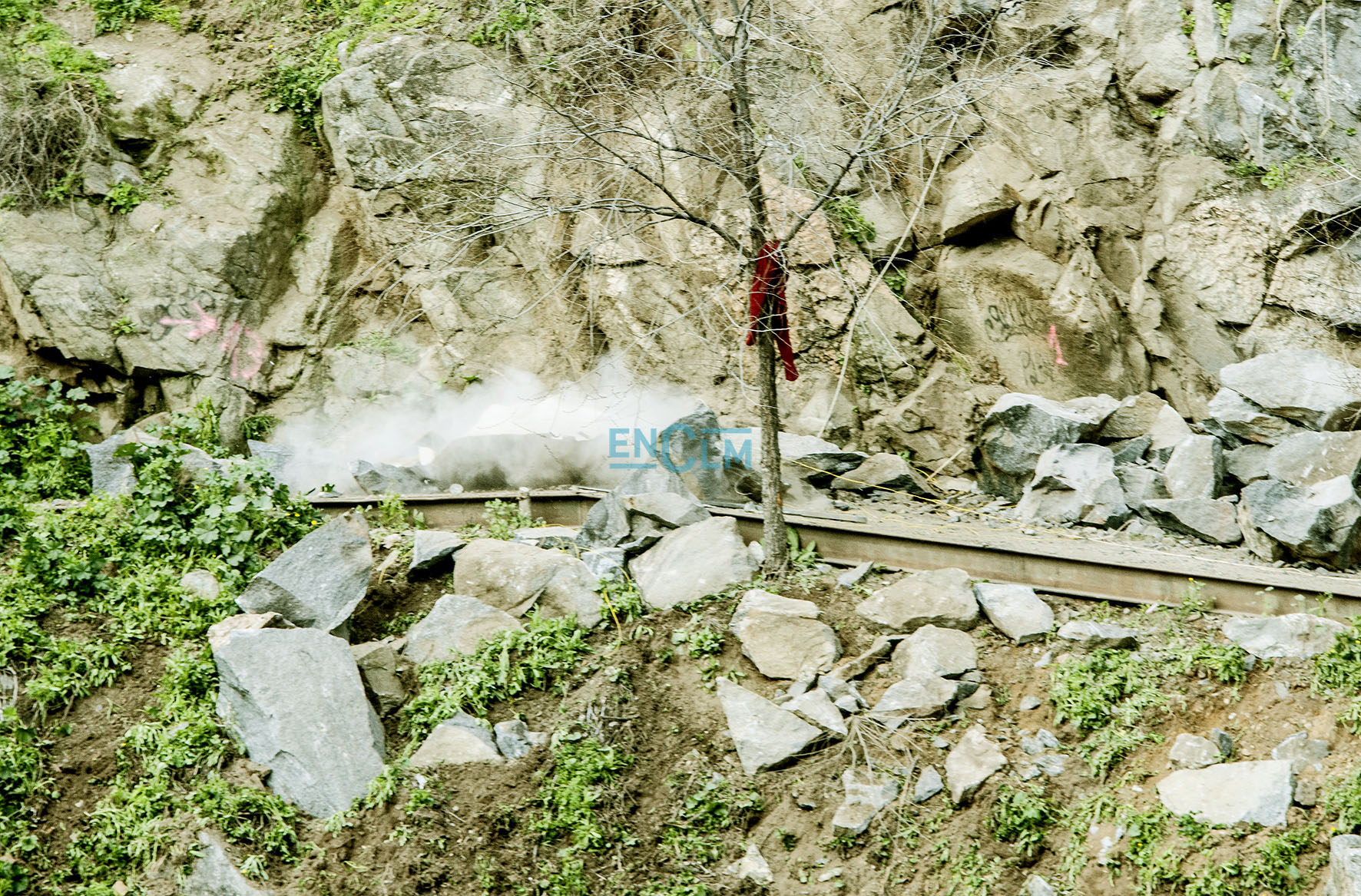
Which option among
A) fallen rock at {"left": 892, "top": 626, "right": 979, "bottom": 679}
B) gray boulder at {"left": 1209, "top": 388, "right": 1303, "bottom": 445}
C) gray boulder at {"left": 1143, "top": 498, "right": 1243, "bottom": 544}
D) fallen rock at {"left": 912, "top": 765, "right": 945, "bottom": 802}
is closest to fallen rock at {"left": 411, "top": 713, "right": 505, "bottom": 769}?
fallen rock at {"left": 912, "top": 765, "right": 945, "bottom": 802}

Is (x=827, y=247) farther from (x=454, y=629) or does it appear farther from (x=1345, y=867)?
(x=1345, y=867)

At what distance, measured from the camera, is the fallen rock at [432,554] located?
793cm

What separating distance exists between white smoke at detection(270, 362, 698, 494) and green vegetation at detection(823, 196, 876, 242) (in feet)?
8.15

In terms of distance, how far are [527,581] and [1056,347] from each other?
6.50 meters

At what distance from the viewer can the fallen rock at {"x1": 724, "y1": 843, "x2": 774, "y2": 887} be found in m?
5.92

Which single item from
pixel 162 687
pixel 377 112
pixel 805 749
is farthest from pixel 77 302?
pixel 805 749

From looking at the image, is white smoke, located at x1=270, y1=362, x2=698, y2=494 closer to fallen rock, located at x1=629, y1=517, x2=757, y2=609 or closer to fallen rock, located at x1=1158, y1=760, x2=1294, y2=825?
fallen rock, located at x1=629, y1=517, x2=757, y2=609

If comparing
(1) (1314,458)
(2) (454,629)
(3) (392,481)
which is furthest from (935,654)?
(3) (392,481)

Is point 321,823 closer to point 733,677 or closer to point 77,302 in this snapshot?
point 733,677

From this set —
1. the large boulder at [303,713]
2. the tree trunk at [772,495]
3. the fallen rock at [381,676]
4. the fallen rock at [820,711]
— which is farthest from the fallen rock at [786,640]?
the large boulder at [303,713]

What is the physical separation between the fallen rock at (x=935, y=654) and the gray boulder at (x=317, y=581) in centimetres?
368

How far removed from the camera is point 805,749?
6453 millimetres

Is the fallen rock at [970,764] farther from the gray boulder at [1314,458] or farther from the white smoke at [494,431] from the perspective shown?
the white smoke at [494,431]

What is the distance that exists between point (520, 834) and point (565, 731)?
0.71m
